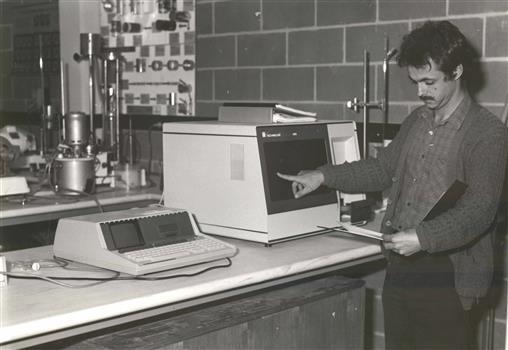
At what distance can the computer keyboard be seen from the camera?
6.75 feet

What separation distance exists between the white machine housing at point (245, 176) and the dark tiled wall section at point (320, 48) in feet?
1.92

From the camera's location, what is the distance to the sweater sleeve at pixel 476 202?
7.15 ft

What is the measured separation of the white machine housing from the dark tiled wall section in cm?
59

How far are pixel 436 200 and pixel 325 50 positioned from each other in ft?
4.23

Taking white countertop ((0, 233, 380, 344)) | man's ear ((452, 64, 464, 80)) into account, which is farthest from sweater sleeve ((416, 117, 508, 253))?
white countertop ((0, 233, 380, 344))

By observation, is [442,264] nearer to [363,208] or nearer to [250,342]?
[363,208]

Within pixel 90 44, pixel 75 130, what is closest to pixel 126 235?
pixel 75 130

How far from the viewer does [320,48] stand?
3.44 meters

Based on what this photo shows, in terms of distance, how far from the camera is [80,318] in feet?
5.66

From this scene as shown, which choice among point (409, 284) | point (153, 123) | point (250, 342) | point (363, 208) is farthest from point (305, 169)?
point (153, 123)

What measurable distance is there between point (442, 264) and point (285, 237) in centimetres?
53

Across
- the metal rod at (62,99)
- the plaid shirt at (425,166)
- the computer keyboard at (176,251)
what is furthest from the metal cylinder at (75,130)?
the plaid shirt at (425,166)

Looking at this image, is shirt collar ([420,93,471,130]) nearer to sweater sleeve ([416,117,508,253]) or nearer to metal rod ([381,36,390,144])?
sweater sleeve ([416,117,508,253])

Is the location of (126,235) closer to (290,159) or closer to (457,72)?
(290,159)
